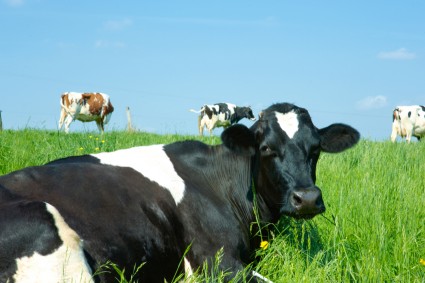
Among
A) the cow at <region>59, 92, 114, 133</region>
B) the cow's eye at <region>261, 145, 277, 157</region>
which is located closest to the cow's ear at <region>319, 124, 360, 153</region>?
the cow's eye at <region>261, 145, 277, 157</region>

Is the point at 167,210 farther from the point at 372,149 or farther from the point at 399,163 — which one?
the point at 372,149

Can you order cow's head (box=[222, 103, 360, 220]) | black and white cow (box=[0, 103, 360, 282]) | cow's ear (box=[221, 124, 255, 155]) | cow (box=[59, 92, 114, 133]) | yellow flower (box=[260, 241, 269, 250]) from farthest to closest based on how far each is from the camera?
cow (box=[59, 92, 114, 133]) < cow's ear (box=[221, 124, 255, 155]) < yellow flower (box=[260, 241, 269, 250]) < cow's head (box=[222, 103, 360, 220]) < black and white cow (box=[0, 103, 360, 282])

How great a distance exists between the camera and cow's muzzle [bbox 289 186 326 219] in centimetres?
489

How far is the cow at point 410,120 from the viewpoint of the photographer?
97.9 feet

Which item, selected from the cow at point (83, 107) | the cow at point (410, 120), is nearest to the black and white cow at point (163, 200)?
the cow at point (410, 120)

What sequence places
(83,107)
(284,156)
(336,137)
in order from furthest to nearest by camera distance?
(83,107) → (336,137) → (284,156)

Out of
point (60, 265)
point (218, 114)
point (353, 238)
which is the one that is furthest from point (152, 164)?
point (218, 114)

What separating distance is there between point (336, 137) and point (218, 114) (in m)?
32.8

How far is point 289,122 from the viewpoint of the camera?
5375 millimetres

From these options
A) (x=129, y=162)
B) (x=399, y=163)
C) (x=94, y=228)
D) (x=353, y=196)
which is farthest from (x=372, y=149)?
(x=94, y=228)

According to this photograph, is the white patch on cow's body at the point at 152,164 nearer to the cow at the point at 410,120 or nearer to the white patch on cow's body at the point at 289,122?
the white patch on cow's body at the point at 289,122

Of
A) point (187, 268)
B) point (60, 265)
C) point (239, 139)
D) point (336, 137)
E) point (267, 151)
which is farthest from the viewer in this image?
point (336, 137)

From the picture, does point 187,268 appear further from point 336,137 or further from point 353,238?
point 336,137

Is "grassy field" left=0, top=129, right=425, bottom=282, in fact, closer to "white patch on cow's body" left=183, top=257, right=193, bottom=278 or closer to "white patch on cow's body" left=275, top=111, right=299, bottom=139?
"white patch on cow's body" left=183, top=257, right=193, bottom=278
